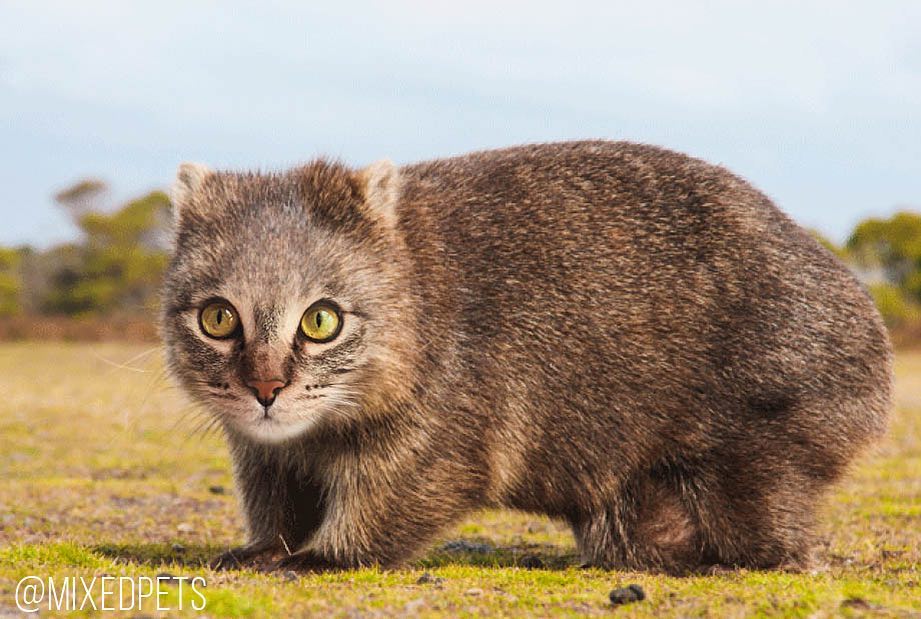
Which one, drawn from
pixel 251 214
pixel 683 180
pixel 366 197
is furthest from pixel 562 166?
pixel 251 214

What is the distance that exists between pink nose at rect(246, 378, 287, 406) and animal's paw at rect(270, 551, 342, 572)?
147cm

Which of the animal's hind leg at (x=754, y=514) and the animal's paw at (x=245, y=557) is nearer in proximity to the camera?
the animal's paw at (x=245, y=557)

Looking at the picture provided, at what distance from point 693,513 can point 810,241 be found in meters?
2.38

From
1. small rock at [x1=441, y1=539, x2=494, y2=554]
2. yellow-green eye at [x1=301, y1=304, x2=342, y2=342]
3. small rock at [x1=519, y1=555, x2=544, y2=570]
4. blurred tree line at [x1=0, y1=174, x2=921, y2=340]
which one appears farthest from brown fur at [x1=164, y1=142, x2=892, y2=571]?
blurred tree line at [x1=0, y1=174, x2=921, y2=340]

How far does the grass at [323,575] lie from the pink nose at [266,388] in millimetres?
1133

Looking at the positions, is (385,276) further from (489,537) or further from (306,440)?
(489,537)

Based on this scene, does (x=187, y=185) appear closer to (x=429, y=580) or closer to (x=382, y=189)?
(x=382, y=189)

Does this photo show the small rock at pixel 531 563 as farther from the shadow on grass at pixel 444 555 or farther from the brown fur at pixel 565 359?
the brown fur at pixel 565 359

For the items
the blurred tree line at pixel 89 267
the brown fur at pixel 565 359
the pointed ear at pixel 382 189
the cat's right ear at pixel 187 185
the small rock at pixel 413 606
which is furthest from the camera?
the blurred tree line at pixel 89 267

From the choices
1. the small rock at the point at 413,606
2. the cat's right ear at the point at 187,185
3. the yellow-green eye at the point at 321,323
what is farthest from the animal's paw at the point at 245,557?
the cat's right ear at the point at 187,185

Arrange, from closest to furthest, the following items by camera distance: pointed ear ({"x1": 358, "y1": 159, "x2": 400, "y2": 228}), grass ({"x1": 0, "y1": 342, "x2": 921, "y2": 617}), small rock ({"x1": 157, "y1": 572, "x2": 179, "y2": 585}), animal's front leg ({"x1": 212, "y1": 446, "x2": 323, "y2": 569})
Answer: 1. grass ({"x1": 0, "y1": 342, "x2": 921, "y2": 617})
2. small rock ({"x1": 157, "y1": 572, "x2": 179, "y2": 585})
3. pointed ear ({"x1": 358, "y1": 159, "x2": 400, "y2": 228})
4. animal's front leg ({"x1": 212, "y1": 446, "x2": 323, "y2": 569})

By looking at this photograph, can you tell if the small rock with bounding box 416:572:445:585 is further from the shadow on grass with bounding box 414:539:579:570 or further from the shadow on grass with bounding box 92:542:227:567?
the shadow on grass with bounding box 92:542:227:567

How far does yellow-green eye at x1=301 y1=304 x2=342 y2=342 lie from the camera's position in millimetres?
6719

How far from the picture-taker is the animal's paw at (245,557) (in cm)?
743
